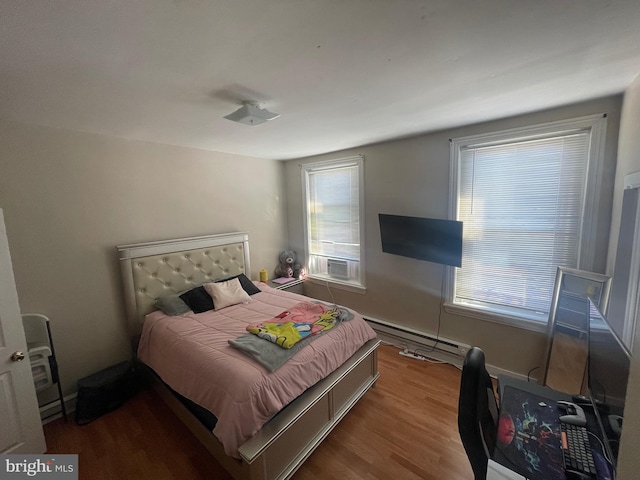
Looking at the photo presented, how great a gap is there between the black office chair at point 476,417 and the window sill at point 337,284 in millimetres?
2234

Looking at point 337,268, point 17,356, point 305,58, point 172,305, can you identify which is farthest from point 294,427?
point 337,268

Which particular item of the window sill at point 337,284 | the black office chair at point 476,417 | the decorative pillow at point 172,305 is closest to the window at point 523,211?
the window sill at point 337,284

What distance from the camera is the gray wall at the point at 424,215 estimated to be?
1.96 metres

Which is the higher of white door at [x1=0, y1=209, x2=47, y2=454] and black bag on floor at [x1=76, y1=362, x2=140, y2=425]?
white door at [x1=0, y1=209, x2=47, y2=454]

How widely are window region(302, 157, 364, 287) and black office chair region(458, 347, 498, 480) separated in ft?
7.44

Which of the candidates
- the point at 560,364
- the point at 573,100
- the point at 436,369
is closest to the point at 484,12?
the point at 573,100

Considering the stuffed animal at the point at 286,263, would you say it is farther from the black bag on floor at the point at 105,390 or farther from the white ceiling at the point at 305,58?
the white ceiling at the point at 305,58

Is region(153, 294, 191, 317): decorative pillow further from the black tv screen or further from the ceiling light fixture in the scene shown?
the black tv screen

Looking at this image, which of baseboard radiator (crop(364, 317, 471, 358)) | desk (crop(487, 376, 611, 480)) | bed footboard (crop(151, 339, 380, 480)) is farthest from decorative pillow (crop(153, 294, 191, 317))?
desk (crop(487, 376, 611, 480))

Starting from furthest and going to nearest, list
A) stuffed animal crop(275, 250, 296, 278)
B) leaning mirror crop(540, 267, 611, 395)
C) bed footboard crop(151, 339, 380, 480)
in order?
stuffed animal crop(275, 250, 296, 278)
leaning mirror crop(540, 267, 611, 395)
bed footboard crop(151, 339, 380, 480)

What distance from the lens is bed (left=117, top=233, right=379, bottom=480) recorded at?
4.91ft

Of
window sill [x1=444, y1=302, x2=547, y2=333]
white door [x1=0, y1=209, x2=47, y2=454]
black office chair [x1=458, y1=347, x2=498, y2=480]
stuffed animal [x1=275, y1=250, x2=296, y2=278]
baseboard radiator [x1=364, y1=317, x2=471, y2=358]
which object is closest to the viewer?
black office chair [x1=458, y1=347, x2=498, y2=480]

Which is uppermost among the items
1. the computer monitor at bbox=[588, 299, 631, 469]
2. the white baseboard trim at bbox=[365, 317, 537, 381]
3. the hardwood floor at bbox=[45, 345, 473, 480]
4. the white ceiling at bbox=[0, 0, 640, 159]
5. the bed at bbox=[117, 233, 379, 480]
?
the white ceiling at bbox=[0, 0, 640, 159]

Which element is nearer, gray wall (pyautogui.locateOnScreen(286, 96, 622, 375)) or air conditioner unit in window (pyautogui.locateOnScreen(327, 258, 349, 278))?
gray wall (pyautogui.locateOnScreen(286, 96, 622, 375))
